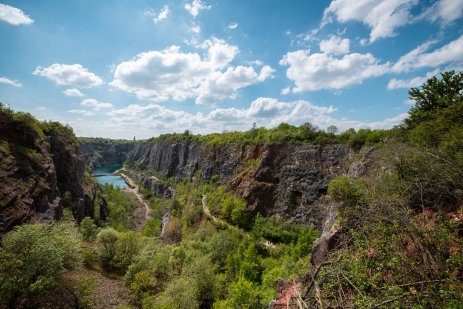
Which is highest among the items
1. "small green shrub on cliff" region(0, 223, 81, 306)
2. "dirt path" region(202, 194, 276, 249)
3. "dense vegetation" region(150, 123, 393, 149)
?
"dense vegetation" region(150, 123, 393, 149)

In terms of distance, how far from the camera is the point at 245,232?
3841 cm

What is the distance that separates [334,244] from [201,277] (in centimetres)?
1526

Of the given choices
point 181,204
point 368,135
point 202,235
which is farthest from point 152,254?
point 181,204

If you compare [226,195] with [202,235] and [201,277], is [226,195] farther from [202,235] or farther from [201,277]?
[201,277]

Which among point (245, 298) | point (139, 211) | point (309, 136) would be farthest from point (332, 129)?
point (139, 211)

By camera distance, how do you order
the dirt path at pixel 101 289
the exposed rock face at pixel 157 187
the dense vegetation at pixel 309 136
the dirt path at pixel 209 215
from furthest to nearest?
1. the exposed rock face at pixel 157 187
2. the dirt path at pixel 209 215
3. the dense vegetation at pixel 309 136
4. the dirt path at pixel 101 289

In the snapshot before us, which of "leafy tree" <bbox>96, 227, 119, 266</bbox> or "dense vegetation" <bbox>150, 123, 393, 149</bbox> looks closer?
"leafy tree" <bbox>96, 227, 119, 266</bbox>

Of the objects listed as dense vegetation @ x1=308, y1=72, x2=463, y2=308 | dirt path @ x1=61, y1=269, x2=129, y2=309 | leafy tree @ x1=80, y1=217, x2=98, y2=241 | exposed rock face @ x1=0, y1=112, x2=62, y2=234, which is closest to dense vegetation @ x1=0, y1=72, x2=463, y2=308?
dense vegetation @ x1=308, y1=72, x2=463, y2=308

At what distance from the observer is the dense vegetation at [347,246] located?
6.05 metres

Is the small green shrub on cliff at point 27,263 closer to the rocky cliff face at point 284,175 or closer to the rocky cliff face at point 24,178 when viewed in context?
the rocky cliff face at point 24,178

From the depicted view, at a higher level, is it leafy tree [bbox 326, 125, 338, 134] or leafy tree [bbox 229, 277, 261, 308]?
leafy tree [bbox 326, 125, 338, 134]

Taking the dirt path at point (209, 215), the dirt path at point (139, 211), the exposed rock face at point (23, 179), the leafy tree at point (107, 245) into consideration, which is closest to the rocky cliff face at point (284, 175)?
the dirt path at point (209, 215)

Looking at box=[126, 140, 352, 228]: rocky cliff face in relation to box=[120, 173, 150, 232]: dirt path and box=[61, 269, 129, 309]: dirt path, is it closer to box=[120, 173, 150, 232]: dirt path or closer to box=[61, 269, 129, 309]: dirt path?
box=[61, 269, 129, 309]: dirt path

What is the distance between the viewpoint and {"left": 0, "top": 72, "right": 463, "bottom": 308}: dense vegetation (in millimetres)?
6047
